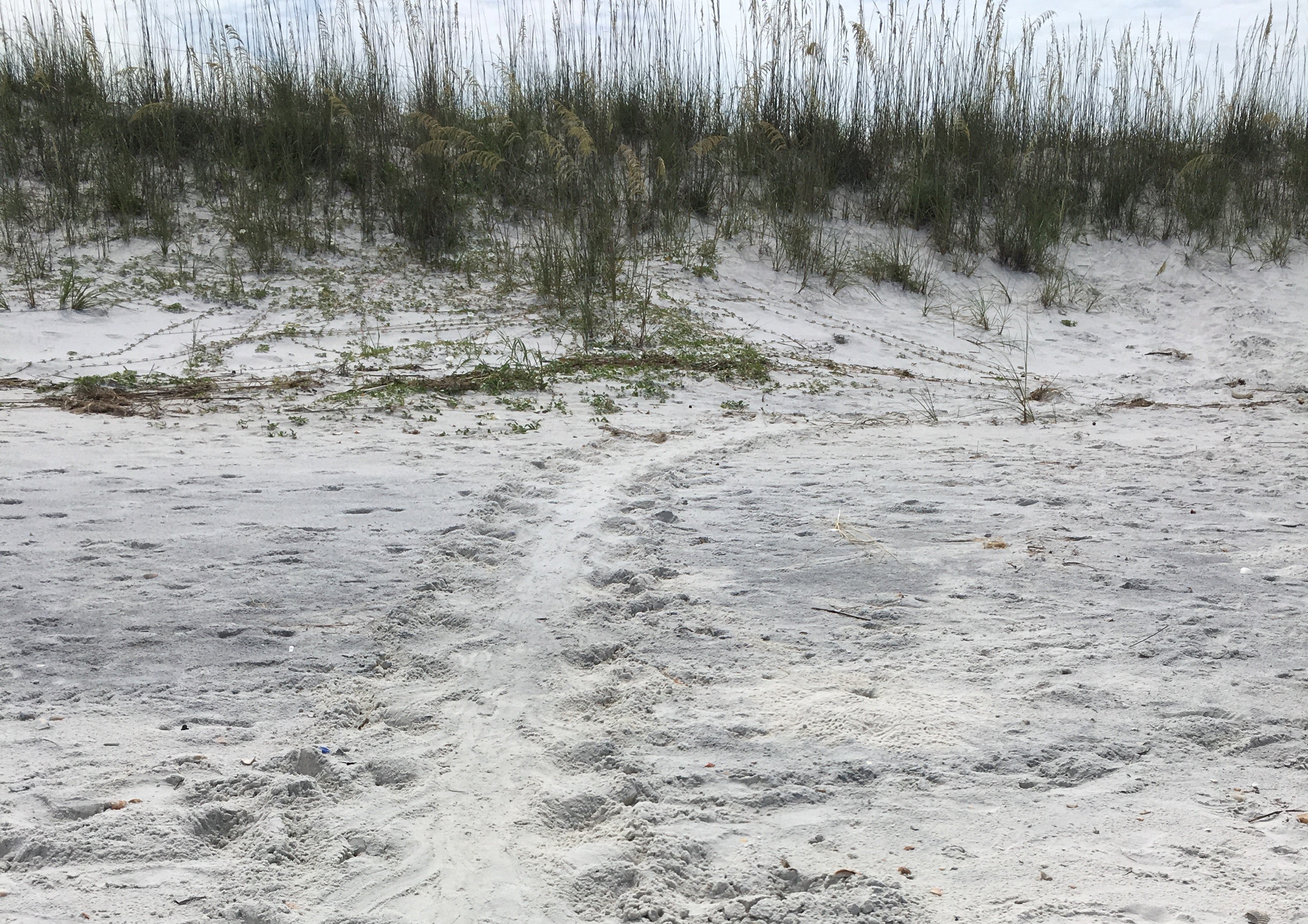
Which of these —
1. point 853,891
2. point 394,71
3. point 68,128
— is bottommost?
point 853,891

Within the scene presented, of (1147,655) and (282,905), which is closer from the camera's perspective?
(282,905)

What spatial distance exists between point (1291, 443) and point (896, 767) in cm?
353

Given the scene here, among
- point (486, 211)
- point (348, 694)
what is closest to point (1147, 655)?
point (348, 694)

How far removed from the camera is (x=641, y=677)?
2354mm

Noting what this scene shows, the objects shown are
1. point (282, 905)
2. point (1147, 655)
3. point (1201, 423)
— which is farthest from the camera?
point (1201, 423)

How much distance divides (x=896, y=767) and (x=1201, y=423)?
3897mm

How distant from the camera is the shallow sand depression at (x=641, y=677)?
163 centimetres

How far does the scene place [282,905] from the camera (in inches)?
61.2

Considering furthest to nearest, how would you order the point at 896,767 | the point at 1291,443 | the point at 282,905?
the point at 1291,443 → the point at 896,767 → the point at 282,905

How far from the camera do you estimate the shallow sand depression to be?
163 centimetres

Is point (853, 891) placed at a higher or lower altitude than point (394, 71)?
lower

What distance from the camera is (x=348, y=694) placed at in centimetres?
224

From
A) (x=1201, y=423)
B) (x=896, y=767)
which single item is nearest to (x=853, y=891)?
(x=896, y=767)

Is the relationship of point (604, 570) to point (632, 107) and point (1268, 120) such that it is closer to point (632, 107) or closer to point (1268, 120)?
point (632, 107)
